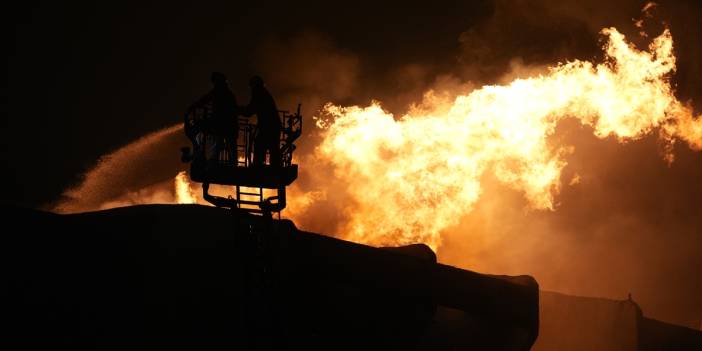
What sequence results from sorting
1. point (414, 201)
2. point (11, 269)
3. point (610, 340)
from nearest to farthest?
point (11, 269) < point (610, 340) < point (414, 201)

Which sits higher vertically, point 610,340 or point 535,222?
point 535,222

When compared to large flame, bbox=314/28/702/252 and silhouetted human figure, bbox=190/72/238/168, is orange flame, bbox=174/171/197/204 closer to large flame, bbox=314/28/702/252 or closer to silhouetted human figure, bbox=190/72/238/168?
large flame, bbox=314/28/702/252

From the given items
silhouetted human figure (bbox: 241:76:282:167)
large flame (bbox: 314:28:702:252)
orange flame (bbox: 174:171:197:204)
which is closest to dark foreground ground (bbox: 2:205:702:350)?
silhouetted human figure (bbox: 241:76:282:167)

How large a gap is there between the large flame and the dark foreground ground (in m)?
12.2

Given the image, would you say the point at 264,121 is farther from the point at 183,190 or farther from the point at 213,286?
the point at 183,190

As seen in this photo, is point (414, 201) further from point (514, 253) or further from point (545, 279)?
point (545, 279)

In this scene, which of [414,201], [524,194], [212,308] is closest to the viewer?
[212,308]

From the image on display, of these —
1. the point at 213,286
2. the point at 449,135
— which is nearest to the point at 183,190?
the point at 449,135

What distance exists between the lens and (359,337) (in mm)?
13164

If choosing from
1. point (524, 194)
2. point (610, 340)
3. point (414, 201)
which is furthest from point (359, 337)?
point (524, 194)

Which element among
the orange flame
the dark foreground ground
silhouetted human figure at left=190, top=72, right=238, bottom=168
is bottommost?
the dark foreground ground

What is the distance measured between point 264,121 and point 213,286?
3.23m

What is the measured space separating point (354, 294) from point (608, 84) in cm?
2033

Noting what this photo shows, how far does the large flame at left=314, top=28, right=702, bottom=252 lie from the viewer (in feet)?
89.0
